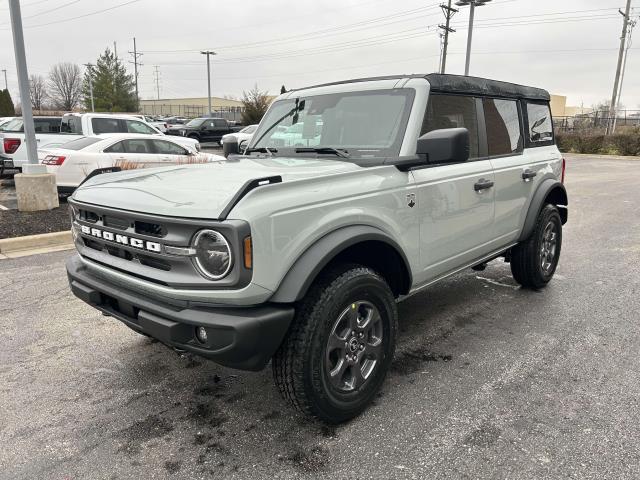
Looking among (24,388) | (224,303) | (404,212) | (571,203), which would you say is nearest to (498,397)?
(404,212)

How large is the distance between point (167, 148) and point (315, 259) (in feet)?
31.8

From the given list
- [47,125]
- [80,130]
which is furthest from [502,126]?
[47,125]

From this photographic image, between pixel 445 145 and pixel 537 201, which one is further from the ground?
pixel 445 145

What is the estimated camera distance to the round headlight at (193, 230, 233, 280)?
2.31 m

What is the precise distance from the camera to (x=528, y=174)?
4535 mm

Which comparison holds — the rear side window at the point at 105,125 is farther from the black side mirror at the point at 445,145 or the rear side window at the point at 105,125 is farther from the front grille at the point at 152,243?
the black side mirror at the point at 445,145

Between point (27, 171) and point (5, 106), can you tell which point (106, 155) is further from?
point (5, 106)

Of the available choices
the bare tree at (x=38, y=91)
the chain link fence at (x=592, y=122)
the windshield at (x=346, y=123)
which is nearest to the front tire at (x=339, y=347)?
the windshield at (x=346, y=123)

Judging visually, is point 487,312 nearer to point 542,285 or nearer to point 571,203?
point 542,285

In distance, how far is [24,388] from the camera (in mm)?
3285

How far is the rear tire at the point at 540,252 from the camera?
486 cm

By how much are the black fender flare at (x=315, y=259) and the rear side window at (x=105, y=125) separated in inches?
487

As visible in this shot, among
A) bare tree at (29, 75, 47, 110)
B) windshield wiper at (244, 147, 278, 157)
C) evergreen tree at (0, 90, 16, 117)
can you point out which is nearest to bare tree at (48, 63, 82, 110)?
bare tree at (29, 75, 47, 110)

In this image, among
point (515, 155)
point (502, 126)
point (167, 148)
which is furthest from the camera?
point (167, 148)
